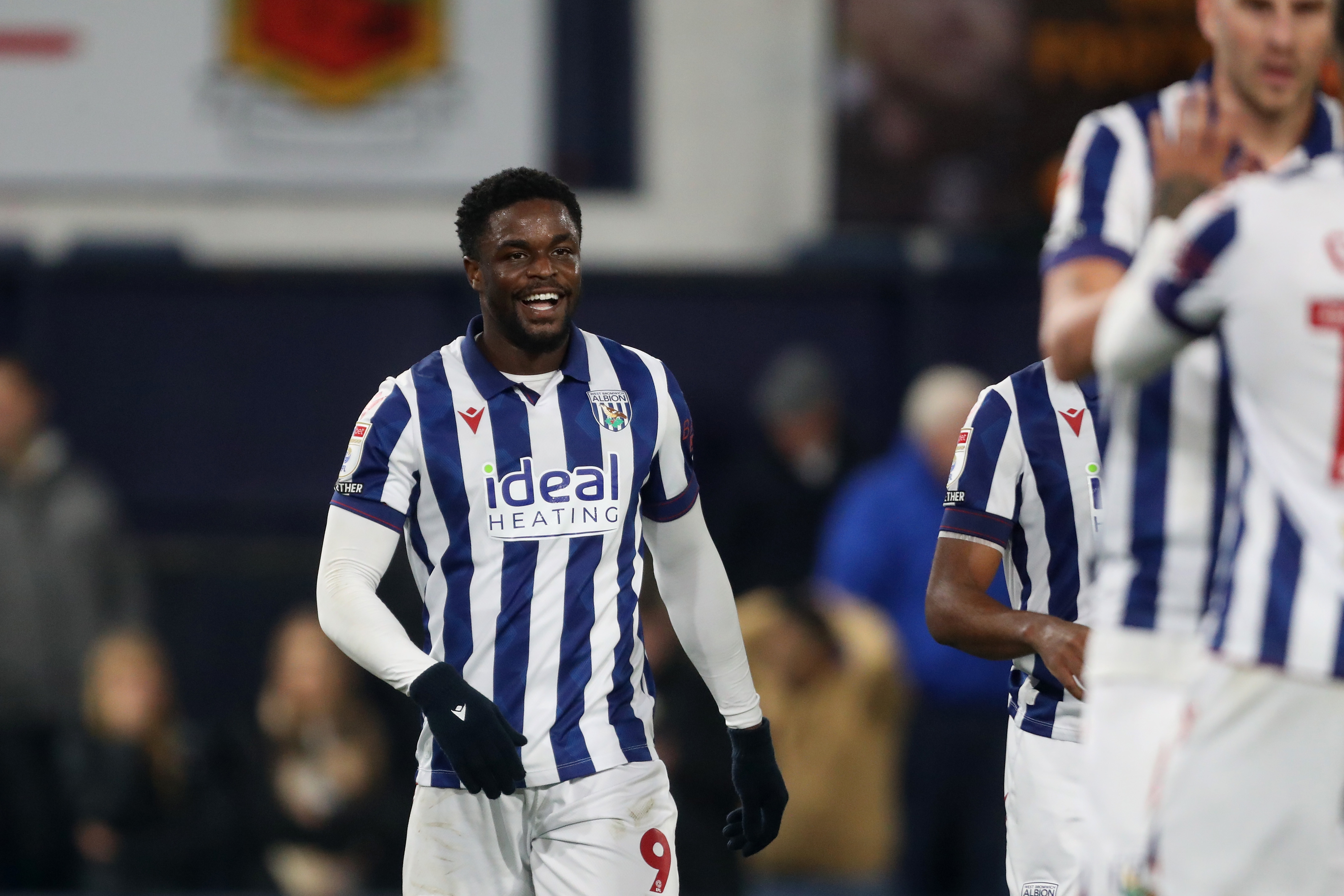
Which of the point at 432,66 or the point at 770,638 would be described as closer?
the point at 770,638

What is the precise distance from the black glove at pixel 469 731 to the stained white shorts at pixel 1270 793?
1.32 meters

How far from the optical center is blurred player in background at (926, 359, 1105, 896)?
3873 millimetres

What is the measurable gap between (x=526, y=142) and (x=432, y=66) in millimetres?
677

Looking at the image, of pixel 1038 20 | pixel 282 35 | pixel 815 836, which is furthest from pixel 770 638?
pixel 282 35

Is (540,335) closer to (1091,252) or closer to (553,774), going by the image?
(553,774)

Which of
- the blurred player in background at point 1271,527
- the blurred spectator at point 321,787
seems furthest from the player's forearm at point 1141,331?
the blurred spectator at point 321,787

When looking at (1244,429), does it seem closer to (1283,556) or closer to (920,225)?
(1283,556)

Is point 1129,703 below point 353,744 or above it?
above

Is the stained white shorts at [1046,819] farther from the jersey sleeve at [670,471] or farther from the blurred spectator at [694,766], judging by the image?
the blurred spectator at [694,766]

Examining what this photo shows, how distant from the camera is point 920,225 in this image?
10.5m

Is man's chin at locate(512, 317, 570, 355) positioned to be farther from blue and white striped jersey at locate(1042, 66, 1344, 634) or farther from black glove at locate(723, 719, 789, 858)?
blue and white striped jersey at locate(1042, 66, 1344, 634)

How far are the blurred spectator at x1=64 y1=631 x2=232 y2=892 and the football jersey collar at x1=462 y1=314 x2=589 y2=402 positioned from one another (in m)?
4.15

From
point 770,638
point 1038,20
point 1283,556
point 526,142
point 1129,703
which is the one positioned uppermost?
Result: point 1038,20

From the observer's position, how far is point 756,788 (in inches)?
161
